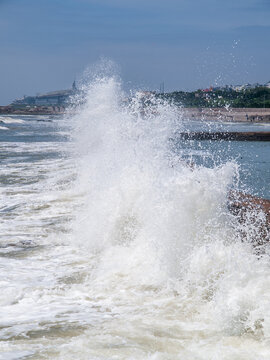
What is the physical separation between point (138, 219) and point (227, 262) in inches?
77.2

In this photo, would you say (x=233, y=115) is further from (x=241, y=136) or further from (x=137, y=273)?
(x=137, y=273)

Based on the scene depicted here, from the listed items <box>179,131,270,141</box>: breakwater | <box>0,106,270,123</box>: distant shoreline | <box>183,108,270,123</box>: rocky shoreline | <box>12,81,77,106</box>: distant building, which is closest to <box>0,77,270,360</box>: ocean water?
<box>179,131,270,141</box>: breakwater

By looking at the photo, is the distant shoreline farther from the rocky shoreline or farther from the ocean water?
the ocean water

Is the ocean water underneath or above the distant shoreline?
underneath

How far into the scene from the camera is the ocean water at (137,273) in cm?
313

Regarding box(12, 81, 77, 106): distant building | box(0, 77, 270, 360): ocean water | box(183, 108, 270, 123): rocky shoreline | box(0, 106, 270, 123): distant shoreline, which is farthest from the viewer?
box(12, 81, 77, 106): distant building

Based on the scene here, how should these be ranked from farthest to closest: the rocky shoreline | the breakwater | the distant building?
the distant building → the rocky shoreline → the breakwater

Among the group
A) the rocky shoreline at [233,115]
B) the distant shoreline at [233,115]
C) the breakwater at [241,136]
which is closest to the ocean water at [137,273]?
the breakwater at [241,136]

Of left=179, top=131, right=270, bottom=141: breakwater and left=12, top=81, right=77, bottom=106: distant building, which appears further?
left=12, top=81, right=77, bottom=106: distant building

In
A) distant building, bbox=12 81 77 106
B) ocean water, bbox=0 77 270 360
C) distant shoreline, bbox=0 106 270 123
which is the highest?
distant building, bbox=12 81 77 106

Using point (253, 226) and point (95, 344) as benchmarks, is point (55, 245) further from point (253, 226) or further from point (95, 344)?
point (95, 344)

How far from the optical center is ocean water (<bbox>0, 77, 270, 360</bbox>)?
3.13m

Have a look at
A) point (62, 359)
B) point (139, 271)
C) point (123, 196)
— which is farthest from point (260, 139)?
point (62, 359)

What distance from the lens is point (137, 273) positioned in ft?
14.8
